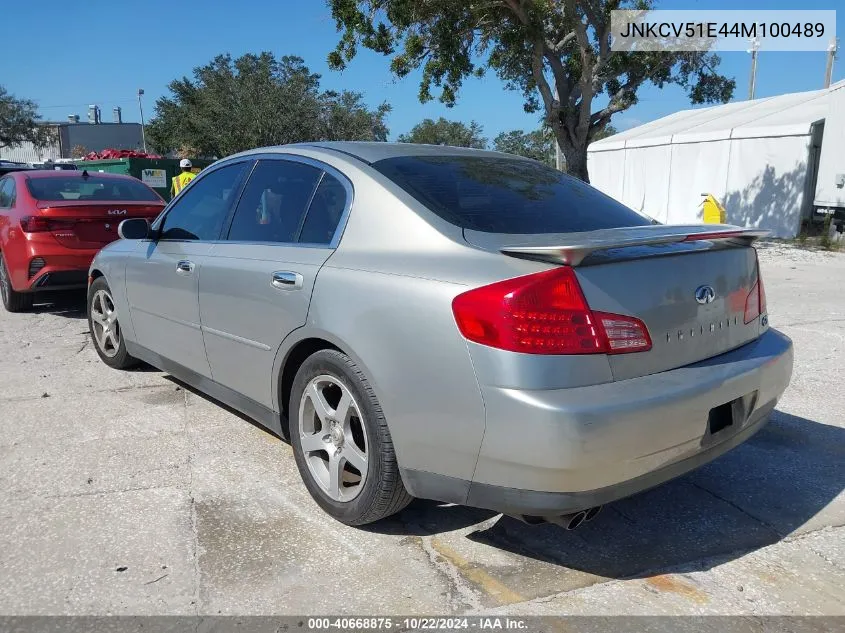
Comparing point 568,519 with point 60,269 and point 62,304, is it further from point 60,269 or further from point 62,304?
point 62,304

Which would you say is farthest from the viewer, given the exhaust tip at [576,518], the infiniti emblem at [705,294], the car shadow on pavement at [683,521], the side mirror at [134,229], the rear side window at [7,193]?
the rear side window at [7,193]

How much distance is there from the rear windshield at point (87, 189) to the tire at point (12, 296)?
904 mm

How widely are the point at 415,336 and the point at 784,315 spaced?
247 inches

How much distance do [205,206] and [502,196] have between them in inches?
76.0

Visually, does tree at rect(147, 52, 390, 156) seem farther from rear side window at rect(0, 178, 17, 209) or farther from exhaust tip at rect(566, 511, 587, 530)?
exhaust tip at rect(566, 511, 587, 530)

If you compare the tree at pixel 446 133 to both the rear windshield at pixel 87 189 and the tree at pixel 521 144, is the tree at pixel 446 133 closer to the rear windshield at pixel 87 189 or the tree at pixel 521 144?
the tree at pixel 521 144

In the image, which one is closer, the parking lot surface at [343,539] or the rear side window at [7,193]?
the parking lot surface at [343,539]

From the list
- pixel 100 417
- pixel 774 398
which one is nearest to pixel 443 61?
pixel 100 417

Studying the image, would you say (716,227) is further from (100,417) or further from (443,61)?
(443,61)

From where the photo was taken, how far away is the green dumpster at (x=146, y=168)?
17.3 meters

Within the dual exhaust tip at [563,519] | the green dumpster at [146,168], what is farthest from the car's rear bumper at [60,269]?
the green dumpster at [146,168]

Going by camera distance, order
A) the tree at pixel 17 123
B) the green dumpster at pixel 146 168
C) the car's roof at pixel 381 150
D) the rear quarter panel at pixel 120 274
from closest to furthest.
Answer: the car's roof at pixel 381 150
the rear quarter panel at pixel 120 274
the green dumpster at pixel 146 168
the tree at pixel 17 123

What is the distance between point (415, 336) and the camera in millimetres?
2551

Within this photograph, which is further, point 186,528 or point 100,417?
point 100,417
